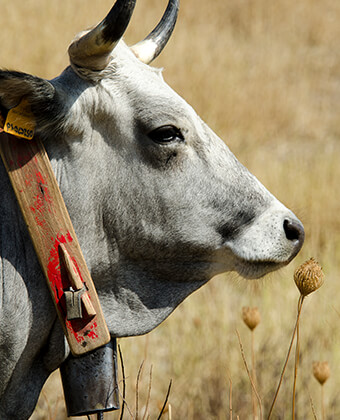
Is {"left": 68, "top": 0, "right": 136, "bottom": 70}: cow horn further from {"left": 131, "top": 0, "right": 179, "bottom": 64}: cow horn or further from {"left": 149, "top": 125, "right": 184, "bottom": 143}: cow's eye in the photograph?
{"left": 131, "top": 0, "right": 179, "bottom": 64}: cow horn

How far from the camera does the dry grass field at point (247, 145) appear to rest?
398 centimetres

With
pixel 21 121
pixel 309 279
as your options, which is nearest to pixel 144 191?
pixel 21 121

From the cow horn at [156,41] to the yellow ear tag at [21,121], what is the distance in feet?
2.10

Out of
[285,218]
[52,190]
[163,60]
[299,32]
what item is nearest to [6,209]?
[52,190]

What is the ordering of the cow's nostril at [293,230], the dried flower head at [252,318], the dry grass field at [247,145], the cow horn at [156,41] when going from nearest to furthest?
the cow's nostril at [293,230], the dried flower head at [252,318], the cow horn at [156,41], the dry grass field at [247,145]

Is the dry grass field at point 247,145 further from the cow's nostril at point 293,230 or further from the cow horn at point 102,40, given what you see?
the cow horn at point 102,40

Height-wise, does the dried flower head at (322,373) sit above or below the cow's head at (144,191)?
below

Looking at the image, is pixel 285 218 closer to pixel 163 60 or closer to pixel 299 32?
pixel 163 60

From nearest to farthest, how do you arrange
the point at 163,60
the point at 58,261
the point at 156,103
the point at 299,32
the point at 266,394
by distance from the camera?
the point at 58,261
the point at 156,103
the point at 266,394
the point at 163,60
the point at 299,32

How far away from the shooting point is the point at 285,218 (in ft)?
7.52

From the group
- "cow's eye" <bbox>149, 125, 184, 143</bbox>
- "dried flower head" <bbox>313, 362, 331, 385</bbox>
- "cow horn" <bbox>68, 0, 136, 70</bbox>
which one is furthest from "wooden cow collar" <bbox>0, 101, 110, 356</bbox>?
"dried flower head" <bbox>313, 362, 331, 385</bbox>

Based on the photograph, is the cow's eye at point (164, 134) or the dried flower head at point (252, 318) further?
the dried flower head at point (252, 318)

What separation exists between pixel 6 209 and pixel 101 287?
42 centimetres

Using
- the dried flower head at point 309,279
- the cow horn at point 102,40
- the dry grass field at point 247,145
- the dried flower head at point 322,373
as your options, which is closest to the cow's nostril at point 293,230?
the dried flower head at point 309,279
